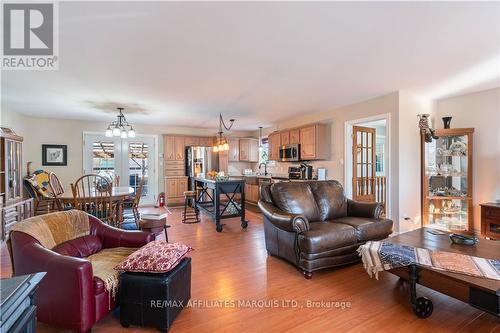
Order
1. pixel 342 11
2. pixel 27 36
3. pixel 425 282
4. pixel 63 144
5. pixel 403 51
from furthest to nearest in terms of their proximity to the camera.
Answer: pixel 63 144 < pixel 403 51 < pixel 27 36 < pixel 425 282 < pixel 342 11

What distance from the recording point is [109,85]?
12.0 ft

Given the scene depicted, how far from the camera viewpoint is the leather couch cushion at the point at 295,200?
323 cm

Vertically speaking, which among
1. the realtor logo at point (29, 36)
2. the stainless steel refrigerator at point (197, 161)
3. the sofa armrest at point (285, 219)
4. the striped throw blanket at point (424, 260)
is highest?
the realtor logo at point (29, 36)

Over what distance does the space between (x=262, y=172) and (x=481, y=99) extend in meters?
5.39

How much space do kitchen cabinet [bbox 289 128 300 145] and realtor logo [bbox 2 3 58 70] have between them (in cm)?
471

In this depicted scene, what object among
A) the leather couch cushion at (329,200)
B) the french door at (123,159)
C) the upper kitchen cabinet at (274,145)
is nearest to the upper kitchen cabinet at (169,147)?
the french door at (123,159)

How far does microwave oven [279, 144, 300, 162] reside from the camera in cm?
604

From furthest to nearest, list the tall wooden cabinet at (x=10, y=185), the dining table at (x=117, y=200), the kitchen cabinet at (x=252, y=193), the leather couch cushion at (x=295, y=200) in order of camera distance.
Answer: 1. the kitchen cabinet at (x=252, y=193)
2. the tall wooden cabinet at (x=10, y=185)
3. the dining table at (x=117, y=200)
4. the leather couch cushion at (x=295, y=200)

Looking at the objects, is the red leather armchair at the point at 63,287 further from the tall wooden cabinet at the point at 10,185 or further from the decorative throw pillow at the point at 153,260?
the tall wooden cabinet at the point at 10,185

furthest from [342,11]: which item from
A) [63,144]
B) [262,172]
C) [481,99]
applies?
[63,144]

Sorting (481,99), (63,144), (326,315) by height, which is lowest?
(326,315)

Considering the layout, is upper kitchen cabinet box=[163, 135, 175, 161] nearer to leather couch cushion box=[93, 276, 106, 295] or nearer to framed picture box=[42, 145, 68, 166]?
framed picture box=[42, 145, 68, 166]

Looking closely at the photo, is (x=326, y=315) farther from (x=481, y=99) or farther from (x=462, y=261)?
(x=481, y=99)

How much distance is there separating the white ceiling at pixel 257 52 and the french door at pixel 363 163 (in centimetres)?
96
